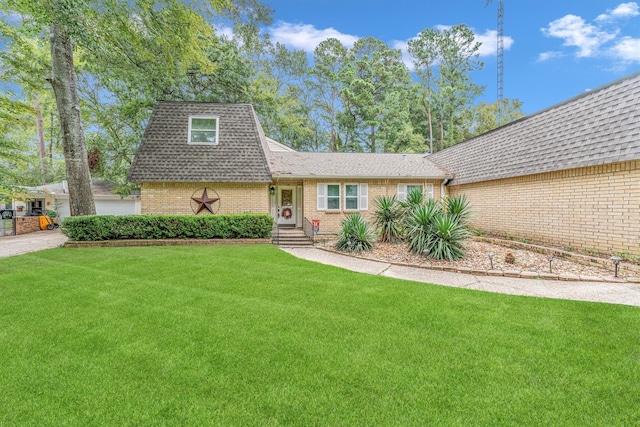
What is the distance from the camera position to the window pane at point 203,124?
13242mm

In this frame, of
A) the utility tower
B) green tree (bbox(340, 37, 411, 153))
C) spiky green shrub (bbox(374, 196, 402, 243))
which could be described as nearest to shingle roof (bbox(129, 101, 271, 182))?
spiky green shrub (bbox(374, 196, 402, 243))

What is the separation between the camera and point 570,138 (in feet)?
28.1

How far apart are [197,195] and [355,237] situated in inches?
282

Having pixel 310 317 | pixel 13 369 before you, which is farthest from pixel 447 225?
pixel 13 369

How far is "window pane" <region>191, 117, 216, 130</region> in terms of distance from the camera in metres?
13.2

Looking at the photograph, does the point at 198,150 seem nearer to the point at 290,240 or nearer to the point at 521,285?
the point at 290,240

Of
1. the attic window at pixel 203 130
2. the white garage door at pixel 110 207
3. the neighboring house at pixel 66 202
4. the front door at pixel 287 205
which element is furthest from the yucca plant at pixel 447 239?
the white garage door at pixel 110 207

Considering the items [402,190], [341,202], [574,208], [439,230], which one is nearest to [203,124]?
[341,202]

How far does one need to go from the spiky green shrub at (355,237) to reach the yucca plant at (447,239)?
2.11 meters

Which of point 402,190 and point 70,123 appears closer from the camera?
point 70,123

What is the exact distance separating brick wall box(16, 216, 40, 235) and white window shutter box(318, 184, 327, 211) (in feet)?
54.6

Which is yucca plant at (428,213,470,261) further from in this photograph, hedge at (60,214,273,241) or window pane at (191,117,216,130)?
window pane at (191,117,216,130)

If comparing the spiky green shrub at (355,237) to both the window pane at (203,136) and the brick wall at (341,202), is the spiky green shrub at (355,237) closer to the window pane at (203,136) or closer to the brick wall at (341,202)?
the brick wall at (341,202)

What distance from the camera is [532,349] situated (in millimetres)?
3055
